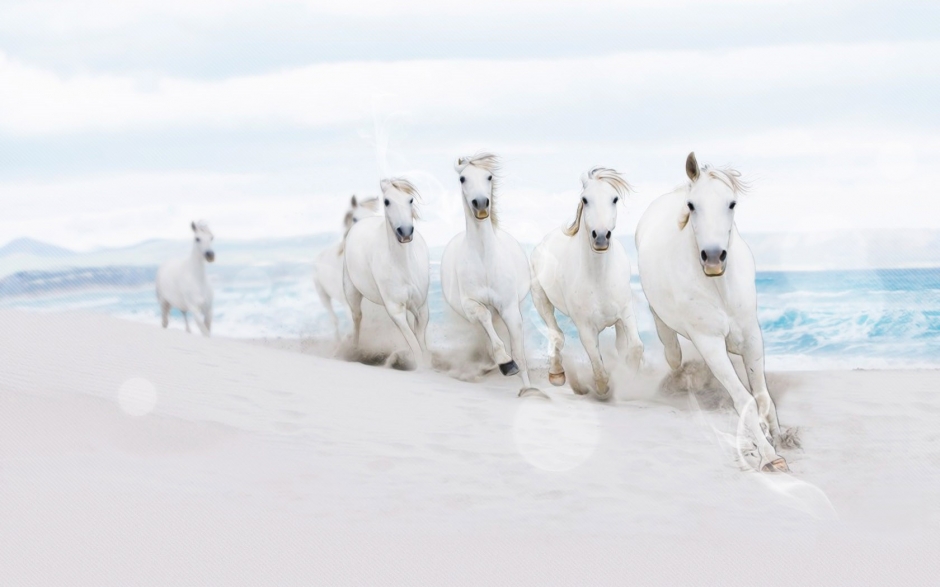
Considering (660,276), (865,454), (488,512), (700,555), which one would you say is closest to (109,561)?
(488,512)

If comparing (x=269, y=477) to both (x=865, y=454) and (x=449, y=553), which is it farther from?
(x=865, y=454)

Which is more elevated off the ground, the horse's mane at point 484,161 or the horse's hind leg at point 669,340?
the horse's mane at point 484,161

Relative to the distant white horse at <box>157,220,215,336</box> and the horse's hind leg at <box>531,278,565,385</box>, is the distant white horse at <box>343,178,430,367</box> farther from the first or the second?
the distant white horse at <box>157,220,215,336</box>

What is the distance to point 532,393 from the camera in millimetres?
7668

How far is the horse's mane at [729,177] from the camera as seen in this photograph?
207 inches

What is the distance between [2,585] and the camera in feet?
Answer: 11.8

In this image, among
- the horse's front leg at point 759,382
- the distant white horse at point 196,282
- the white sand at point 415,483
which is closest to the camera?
the white sand at point 415,483

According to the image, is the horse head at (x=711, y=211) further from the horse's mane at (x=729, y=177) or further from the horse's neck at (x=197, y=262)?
the horse's neck at (x=197, y=262)

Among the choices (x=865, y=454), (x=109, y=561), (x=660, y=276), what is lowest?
(x=865, y=454)

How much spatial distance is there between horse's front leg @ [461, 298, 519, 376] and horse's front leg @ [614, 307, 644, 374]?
93cm

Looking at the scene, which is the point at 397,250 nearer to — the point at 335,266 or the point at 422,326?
the point at 422,326

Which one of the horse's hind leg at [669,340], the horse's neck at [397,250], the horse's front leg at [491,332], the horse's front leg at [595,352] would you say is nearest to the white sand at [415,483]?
the horse's front leg at [595,352]

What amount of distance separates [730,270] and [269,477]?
302 centimetres

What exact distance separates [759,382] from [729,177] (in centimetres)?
138
